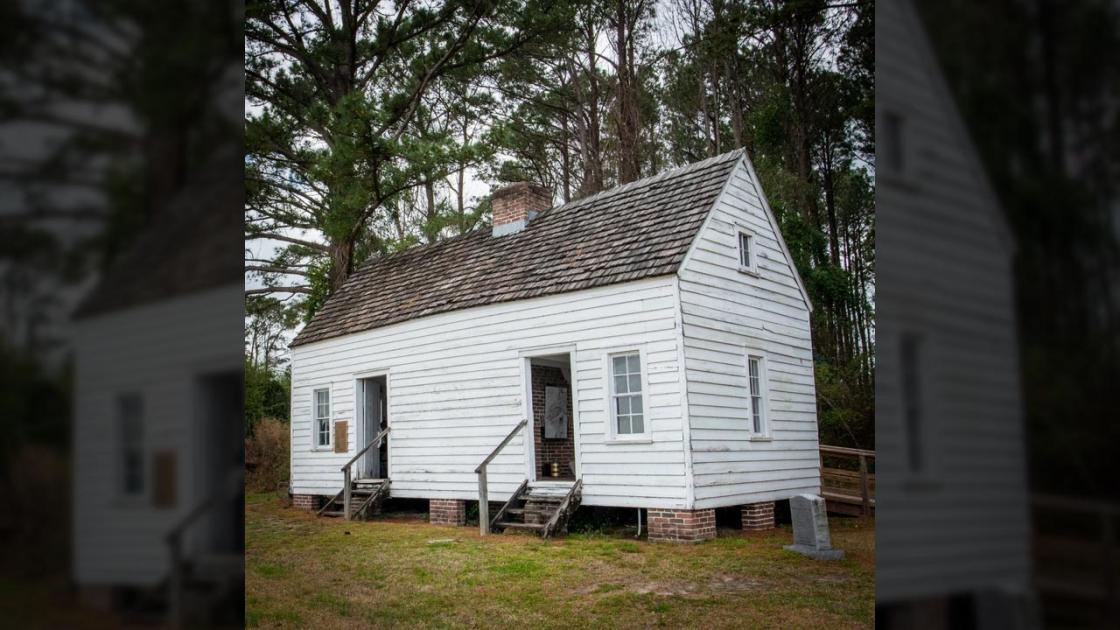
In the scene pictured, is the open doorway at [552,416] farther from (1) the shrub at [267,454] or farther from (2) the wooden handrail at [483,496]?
(1) the shrub at [267,454]

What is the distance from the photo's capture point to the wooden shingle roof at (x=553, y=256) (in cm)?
929

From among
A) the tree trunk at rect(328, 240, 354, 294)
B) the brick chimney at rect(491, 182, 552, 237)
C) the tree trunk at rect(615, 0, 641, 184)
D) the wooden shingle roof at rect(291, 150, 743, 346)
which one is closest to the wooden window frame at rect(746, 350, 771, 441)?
the wooden shingle roof at rect(291, 150, 743, 346)

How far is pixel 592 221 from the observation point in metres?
11.0

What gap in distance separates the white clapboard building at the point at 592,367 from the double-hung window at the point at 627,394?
17mm

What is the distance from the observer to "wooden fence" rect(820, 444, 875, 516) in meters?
9.95

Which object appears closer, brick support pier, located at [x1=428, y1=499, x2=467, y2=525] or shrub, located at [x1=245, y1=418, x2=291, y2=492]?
brick support pier, located at [x1=428, y1=499, x2=467, y2=525]

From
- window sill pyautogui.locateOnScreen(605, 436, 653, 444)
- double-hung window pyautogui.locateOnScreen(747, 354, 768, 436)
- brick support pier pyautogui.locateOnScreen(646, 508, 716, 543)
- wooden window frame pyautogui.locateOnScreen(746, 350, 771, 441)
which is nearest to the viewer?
brick support pier pyautogui.locateOnScreen(646, 508, 716, 543)
